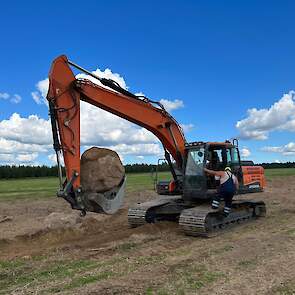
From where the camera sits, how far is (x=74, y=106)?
9.89 m

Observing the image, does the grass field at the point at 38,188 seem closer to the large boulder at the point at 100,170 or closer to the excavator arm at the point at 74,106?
the excavator arm at the point at 74,106

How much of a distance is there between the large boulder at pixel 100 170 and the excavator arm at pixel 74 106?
11.5 inches

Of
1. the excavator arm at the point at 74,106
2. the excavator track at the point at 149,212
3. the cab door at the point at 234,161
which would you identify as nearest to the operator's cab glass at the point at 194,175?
the excavator track at the point at 149,212

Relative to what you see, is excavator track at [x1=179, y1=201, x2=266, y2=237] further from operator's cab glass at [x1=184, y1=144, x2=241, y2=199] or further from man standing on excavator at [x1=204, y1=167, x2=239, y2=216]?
operator's cab glass at [x1=184, y1=144, x2=241, y2=199]

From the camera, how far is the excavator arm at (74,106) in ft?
30.7

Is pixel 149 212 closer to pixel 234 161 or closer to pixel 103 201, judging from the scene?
pixel 234 161

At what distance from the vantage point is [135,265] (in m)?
8.43

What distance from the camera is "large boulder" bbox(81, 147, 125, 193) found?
31.2ft

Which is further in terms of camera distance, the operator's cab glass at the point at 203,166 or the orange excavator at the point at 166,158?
the operator's cab glass at the point at 203,166

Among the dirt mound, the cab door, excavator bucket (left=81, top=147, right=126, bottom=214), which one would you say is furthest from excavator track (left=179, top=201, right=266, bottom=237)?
the dirt mound

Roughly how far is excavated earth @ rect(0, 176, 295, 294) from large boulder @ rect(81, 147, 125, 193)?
1.40m

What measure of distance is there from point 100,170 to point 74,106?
152 centimetres

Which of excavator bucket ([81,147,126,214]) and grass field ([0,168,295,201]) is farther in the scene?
grass field ([0,168,295,201])

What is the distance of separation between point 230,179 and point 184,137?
190 cm
